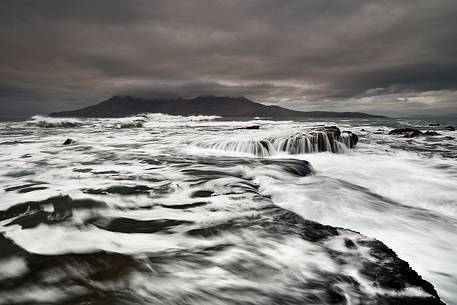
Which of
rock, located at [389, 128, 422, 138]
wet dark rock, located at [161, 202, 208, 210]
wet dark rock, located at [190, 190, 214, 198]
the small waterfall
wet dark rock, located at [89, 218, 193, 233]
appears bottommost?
wet dark rock, located at [89, 218, 193, 233]

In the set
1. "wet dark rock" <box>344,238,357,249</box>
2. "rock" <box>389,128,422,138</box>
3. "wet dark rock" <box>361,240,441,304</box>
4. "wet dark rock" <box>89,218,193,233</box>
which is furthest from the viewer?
"rock" <box>389,128,422,138</box>

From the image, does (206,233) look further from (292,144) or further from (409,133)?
(409,133)

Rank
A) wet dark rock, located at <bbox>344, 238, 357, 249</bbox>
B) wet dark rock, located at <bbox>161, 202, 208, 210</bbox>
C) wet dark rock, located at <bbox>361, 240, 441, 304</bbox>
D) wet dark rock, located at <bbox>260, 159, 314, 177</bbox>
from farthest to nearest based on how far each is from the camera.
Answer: wet dark rock, located at <bbox>260, 159, 314, 177</bbox>, wet dark rock, located at <bbox>161, 202, 208, 210</bbox>, wet dark rock, located at <bbox>344, 238, 357, 249</bbox>, wet dark rock, located at <bbox>361, 240, 441, 304</bbox>

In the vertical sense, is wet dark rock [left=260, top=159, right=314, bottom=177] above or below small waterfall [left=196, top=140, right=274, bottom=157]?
below

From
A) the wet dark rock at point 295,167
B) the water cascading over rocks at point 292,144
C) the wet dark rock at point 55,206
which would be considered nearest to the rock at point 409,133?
the water cascading over rocks at point 292,144

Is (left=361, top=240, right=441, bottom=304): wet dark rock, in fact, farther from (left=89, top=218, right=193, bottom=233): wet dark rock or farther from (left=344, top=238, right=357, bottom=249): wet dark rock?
(left=89, top=218, right=193, bottom=233): wet dark rock

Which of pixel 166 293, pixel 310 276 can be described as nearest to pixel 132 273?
pixel 166 293

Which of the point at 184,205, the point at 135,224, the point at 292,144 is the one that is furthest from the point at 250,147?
the point at 135,224

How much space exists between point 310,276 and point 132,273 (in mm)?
1554

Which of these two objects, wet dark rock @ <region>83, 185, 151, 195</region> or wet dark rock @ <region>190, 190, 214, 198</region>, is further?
wet dark rock @ <region>83, 185, 151, 195</region>

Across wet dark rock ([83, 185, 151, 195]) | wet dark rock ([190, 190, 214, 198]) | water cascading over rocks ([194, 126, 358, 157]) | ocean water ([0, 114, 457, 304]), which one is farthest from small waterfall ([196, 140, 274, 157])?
wet dark rock ([83, 185, 151, 195])

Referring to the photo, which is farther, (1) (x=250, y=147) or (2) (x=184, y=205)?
(1) (x=250, y=147)

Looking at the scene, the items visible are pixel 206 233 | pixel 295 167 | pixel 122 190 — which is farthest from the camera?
pixel 295 167

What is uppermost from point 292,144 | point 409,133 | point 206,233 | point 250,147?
point 409,133
